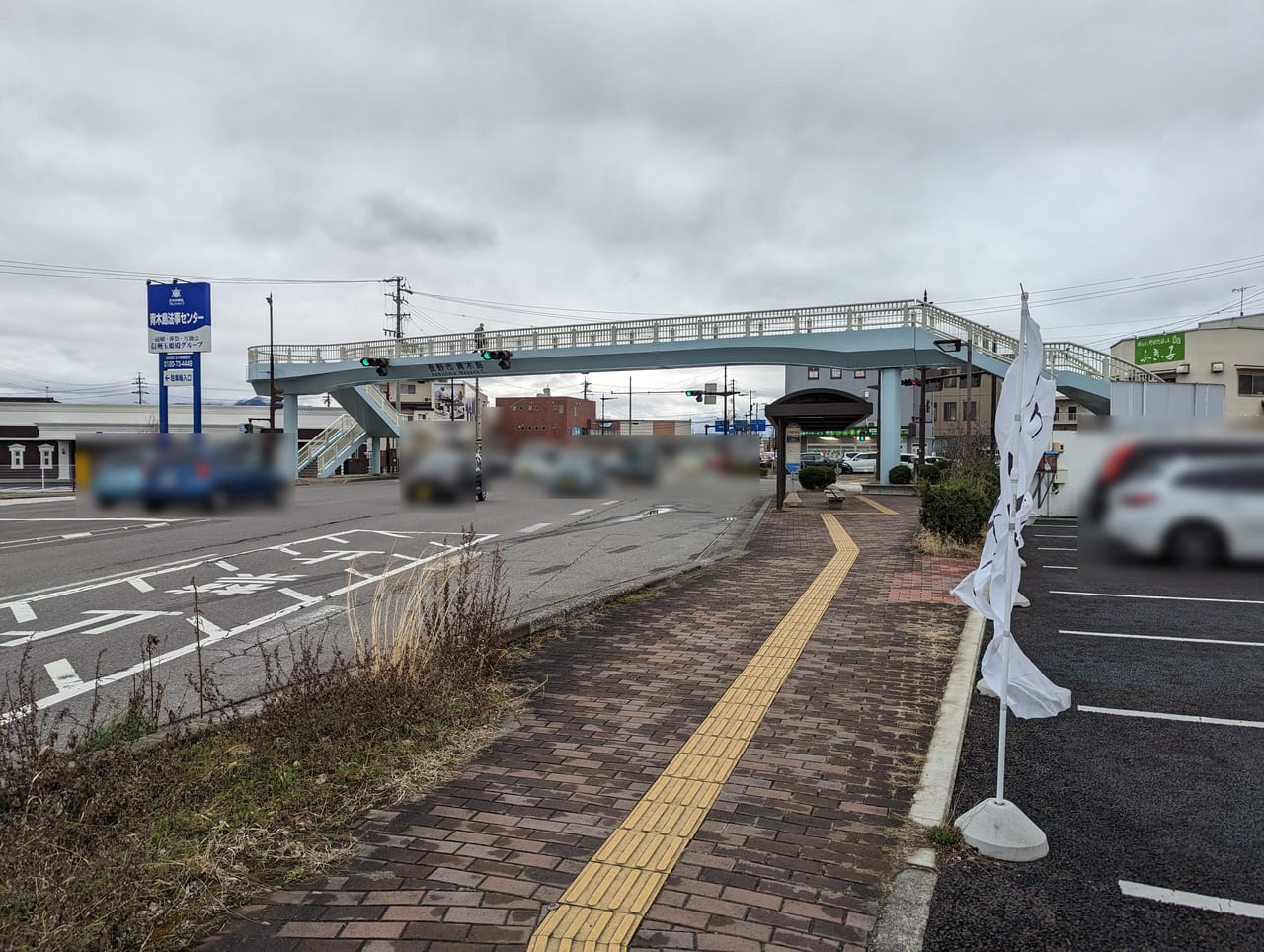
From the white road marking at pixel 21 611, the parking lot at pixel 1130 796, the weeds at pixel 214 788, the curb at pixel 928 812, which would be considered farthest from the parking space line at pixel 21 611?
the parking lot at pixel 1130 796

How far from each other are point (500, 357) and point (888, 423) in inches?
635

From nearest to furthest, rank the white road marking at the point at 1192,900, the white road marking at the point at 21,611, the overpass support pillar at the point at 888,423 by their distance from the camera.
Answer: the white road marking at the point at 1192,900
the white road marking at the point at 21,611
the overpass support pillar at the point at 888,423

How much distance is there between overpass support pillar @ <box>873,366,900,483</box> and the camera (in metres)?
→ 29.7

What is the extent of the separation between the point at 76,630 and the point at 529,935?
23.8 feet

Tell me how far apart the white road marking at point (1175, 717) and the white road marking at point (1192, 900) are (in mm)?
2508

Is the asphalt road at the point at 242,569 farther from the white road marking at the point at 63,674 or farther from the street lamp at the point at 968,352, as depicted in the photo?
the street lamp at the point at 968,352

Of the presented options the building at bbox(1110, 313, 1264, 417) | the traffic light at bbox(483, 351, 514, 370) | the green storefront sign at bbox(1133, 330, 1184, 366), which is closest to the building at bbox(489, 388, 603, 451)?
the traffic light at bbox(483, 351, 514, 370)

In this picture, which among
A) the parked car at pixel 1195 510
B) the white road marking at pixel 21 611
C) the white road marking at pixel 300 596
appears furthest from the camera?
the white road marking at pixel 300 596

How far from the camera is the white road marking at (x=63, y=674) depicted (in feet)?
20.1

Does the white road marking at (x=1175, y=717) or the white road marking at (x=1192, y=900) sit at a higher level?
the white road marking at (x=1192, y=900)

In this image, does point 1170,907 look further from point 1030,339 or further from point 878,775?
point 1030,339

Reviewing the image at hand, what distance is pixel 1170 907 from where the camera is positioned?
3131 millimetres

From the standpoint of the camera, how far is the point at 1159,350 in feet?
111

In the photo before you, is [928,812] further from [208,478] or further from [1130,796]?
→ [208,478]
